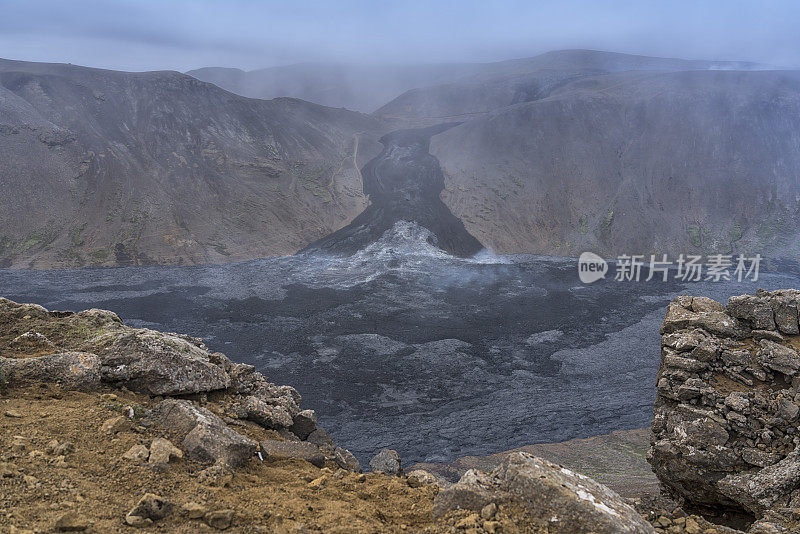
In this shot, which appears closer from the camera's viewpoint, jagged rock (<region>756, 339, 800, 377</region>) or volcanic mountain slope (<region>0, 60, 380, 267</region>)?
jagged rock (<region>756, 339, 800, 377</region>)

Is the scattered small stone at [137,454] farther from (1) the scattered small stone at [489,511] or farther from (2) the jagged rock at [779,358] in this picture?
(2) the jagged rock at [779,358]

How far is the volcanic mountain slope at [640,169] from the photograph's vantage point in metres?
39.6

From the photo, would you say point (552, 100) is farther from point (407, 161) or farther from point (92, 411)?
point (92, 411)

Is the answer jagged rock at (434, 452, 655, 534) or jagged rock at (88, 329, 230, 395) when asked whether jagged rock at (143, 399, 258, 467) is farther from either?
jagged rock at (434, 452, 655, 534)

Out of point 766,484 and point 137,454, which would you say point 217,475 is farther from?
point 766,484

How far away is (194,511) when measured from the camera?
3.62 metres

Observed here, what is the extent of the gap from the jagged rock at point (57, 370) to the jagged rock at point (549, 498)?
398 cm

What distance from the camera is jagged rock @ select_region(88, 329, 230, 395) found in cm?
572

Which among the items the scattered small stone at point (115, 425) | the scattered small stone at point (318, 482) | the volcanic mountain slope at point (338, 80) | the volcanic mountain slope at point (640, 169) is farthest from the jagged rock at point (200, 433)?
the volcanic mountain slope at point (338, 80)

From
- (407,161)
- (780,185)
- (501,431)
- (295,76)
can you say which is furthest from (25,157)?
(295,76)

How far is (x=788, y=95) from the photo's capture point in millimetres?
47625

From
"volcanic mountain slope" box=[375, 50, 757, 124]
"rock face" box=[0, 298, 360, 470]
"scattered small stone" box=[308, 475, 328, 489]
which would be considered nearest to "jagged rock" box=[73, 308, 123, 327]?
"rock face" box=[0, 298, 360, 470]

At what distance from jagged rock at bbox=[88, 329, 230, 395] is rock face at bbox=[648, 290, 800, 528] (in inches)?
263

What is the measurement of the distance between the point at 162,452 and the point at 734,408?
735 cm
